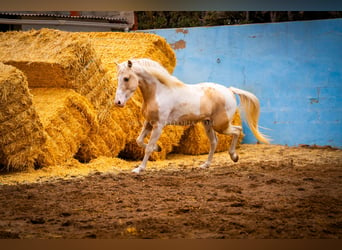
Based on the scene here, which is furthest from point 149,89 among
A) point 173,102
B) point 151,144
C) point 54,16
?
point 54,16

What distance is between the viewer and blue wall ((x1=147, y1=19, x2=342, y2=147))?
518 cm

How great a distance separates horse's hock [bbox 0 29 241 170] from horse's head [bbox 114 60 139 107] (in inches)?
32.3

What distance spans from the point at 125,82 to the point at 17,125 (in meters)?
1.20

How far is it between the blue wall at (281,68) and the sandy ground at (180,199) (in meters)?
0.35

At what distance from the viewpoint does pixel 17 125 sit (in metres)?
5.42

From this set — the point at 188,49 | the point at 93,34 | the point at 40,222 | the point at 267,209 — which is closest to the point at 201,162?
the point at 188,49

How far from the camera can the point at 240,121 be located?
25.4 feet

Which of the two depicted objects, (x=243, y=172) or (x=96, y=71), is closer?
(x=243, y=172)

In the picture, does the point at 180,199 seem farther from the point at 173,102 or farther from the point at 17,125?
the point at 17,125

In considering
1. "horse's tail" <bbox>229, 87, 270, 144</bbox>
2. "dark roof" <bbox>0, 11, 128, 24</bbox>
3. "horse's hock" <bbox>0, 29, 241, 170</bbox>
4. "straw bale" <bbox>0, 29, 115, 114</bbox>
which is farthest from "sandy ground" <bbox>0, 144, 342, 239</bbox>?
"dark roof" <bbox>0, 11, 128, 24</bbox>

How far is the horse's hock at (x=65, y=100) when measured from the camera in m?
5.45

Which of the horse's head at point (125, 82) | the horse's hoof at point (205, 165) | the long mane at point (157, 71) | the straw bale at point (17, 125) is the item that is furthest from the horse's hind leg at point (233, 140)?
the straw bale at point (17, 125)
